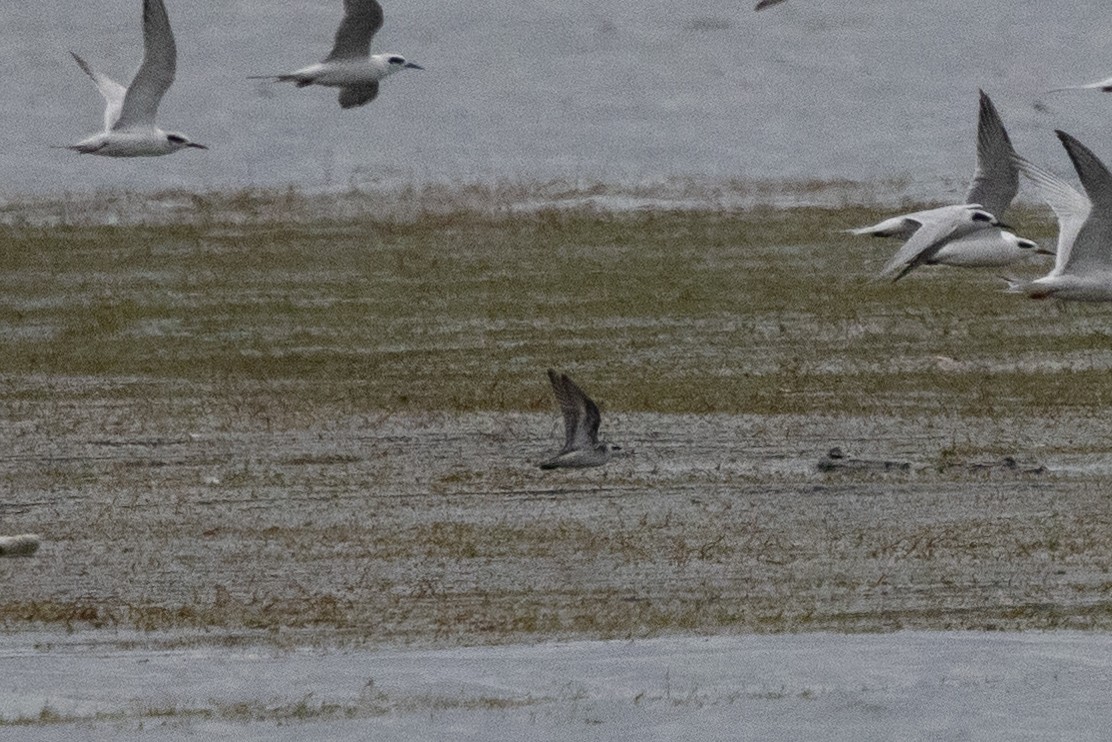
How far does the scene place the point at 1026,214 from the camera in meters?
38.3

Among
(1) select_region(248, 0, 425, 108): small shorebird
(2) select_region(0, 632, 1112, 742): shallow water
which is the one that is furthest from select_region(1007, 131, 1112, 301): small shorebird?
(1) select_region(248, 0, 425, 108): small shorebird

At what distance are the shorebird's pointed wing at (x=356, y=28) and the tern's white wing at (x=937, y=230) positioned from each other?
5.58 metres

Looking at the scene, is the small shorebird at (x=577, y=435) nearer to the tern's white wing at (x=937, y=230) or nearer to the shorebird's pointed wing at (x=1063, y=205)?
the tern's white wing at (x=937, y=230)

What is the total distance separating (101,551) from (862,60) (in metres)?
33.7

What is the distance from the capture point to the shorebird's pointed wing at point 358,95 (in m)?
23.3

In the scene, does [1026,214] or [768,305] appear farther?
[1026,214]

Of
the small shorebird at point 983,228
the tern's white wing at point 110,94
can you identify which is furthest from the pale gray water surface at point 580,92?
the small shorebird at point 983,228

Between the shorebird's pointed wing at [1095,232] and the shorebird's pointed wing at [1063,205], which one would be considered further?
the shorebird's pointed wing at [1063,205]

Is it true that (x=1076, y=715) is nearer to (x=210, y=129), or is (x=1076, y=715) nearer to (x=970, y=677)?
(x=970, y=677)

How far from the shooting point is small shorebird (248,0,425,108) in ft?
76.0

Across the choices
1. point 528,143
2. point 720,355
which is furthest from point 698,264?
point 528,143

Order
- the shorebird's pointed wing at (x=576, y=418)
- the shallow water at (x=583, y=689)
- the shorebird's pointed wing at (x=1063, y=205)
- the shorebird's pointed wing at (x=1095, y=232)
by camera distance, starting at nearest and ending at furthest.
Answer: the shallow water at (x=583, y=689) < the shorebird's pointed wing at (x=1095, y=232) < the shorebird's pointed wing at (x=1063, y=205) < the shorebird's pointed wing at (x=576, y=418)

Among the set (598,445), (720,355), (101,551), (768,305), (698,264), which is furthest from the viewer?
(698,264)

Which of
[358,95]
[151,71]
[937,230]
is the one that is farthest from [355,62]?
[937,230]
